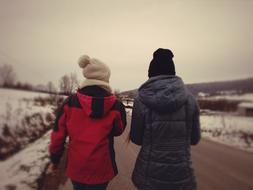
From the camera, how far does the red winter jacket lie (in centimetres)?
166

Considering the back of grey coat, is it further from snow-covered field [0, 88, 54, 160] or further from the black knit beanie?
snow-covered field [0, 88, 54, 160]

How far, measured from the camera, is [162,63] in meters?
1.72

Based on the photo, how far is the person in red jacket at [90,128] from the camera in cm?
166

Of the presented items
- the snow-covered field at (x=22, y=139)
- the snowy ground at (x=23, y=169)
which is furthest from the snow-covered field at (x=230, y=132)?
the snow-covered field at (x=22, y=139)

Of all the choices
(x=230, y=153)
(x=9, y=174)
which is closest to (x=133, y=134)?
(x=9, y=174)

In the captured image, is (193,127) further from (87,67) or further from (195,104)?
(87,67)

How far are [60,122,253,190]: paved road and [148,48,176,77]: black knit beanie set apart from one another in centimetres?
179

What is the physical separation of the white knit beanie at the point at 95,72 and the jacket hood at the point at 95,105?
102 mm

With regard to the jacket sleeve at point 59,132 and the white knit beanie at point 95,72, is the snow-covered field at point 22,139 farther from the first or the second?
the white knit beanie at point 95,72

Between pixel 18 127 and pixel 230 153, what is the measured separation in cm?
500

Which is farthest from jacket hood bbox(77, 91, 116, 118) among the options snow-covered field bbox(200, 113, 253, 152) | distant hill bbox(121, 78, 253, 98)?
snow-covered field bbox(200, 113, 253, 152)

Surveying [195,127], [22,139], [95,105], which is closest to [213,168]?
[195,127]

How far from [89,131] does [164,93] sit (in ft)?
1.89

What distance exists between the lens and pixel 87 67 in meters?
1.79
